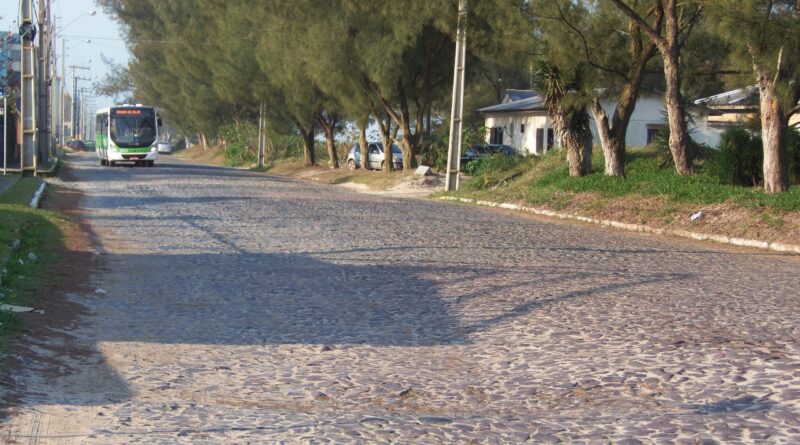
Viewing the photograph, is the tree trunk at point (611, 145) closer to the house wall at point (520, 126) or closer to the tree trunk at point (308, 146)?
the house wall at point (520, 126)

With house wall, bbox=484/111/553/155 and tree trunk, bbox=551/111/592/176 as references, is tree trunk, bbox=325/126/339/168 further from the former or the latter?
tree trunk, bbox=551/111/592/176

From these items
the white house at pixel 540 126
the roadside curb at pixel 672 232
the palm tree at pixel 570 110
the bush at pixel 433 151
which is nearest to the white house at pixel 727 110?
the white house at pixel 540 126

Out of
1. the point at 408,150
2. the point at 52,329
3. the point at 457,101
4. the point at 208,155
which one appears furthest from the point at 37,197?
the point at 208,155

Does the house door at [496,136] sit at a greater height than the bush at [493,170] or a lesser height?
greater

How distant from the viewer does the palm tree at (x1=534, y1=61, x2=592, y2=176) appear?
27000mm

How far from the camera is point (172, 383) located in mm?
7195

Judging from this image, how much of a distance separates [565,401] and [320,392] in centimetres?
168

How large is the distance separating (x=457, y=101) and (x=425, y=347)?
2436 cm

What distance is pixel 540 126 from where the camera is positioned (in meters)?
50.8

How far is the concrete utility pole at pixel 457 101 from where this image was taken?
97.0 ft

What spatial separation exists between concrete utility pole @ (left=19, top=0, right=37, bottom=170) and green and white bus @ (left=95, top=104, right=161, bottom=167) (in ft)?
57.9

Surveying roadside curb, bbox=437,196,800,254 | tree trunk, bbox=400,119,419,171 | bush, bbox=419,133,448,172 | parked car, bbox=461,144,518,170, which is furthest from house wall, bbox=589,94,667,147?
roadside curb, bbox=437,196,800,254

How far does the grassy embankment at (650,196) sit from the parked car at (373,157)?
18.6 m

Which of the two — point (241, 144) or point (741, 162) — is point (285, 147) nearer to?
point (241, 144)
